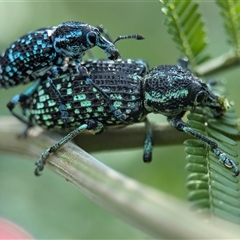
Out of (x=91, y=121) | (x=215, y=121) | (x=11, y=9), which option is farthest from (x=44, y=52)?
(x=11, y=9)

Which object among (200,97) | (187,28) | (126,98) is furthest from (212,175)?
(187,28)

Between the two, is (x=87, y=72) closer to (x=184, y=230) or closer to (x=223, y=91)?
(x=223, y=91)

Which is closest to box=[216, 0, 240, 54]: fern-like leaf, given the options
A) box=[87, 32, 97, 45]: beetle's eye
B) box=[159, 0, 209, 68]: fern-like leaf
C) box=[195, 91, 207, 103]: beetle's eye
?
box=[159, 0, 209, 68]: fern-like leaf

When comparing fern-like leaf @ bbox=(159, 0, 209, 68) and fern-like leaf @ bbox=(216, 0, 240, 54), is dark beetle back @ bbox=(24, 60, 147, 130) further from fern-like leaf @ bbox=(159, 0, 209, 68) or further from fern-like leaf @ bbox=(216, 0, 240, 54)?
fern-like leaf @ bbox=(216, 0, 240, 54)

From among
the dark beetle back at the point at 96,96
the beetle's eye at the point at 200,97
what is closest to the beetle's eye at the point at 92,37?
the dark beetle back at the point at 96,96

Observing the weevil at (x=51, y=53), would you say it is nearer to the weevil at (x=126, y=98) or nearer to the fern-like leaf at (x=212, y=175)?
the weevil at (x=126, y=98)

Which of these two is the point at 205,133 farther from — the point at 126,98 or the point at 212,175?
the point at 126,98
